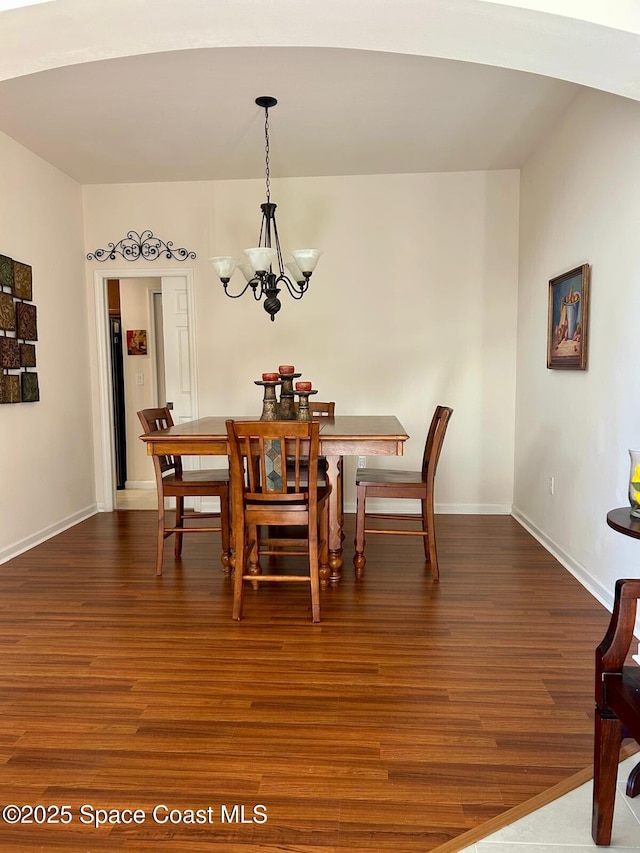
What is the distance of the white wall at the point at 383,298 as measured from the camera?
4.69 m

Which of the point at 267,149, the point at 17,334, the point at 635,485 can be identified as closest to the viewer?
the point at 635,485

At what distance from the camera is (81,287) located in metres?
4.86

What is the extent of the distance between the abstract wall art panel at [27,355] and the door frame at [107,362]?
91 cm

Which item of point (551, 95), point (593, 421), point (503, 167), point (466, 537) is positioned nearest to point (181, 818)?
point (593, 421)

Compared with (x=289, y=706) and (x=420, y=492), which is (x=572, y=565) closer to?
(x=420, y=492)

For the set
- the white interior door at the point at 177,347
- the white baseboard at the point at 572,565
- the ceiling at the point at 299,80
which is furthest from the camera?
the white interior door at the point at 177,347

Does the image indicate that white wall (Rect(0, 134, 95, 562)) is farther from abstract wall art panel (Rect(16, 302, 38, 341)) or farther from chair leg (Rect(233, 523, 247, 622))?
chair leg (Rect(233, 523, 247, 622))

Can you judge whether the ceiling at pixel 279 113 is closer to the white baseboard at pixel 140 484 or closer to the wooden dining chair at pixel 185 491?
the wooden dining chair at pixel 185 491

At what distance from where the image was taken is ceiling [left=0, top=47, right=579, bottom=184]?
9.76 feet

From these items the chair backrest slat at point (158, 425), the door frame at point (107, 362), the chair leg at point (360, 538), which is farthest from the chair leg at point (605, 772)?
the door frame at point (107, 362)

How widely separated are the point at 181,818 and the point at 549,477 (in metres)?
3.00

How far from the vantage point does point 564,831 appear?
148 centimetres

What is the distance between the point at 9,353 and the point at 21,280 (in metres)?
0.53

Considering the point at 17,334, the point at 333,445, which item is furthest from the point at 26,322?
the point at 333,445
